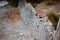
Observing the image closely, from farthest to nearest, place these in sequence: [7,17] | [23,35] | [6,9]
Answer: [6,9] < [7,17] < [23,35]

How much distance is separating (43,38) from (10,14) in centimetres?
377

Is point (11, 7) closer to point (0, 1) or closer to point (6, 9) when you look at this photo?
point (6, 9)

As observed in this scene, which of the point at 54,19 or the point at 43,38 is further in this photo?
the point at 54,19

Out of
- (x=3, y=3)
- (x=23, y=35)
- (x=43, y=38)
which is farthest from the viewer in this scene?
(x=3, y=3)

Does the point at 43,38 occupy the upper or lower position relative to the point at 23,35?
upper

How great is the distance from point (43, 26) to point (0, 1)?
546 cm

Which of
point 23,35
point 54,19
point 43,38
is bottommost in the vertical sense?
point 23,35

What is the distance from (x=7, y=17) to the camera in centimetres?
635

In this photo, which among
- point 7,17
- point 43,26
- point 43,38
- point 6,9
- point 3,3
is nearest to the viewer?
point 43,38

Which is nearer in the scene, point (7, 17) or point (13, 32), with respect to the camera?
point (13, 32)

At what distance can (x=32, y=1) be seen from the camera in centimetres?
551

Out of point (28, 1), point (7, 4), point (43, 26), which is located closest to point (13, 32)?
point (28, 1)

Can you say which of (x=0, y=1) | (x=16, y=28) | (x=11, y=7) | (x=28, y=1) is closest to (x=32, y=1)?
(x=28, y=1)

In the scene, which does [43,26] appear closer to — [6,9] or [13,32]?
[13,32]
